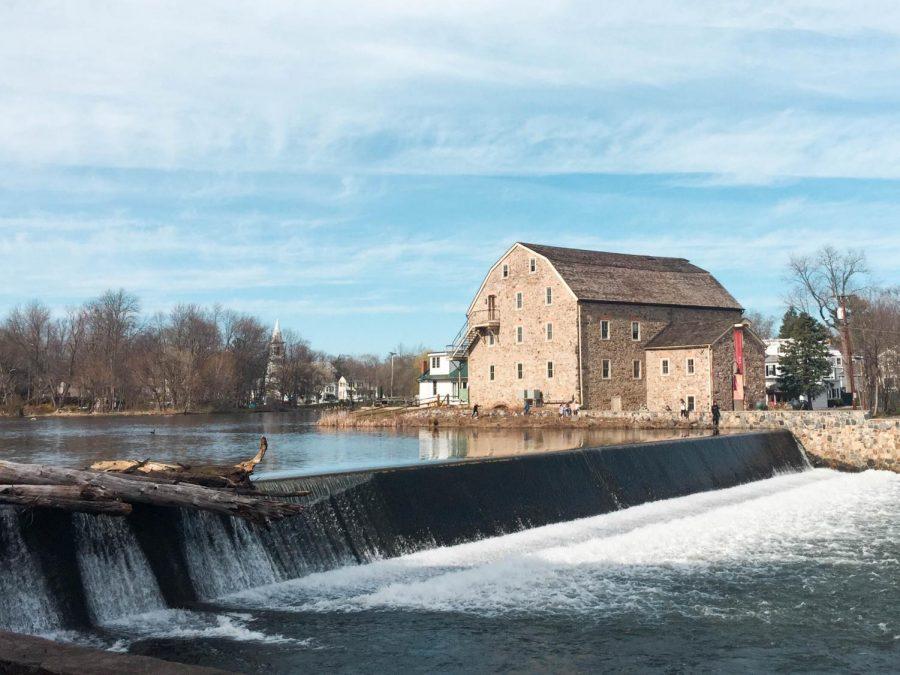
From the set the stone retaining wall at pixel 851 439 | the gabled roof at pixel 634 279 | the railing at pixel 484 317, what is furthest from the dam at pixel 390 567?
the railing at pixel 484 317

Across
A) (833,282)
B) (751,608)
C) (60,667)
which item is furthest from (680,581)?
(833,282)

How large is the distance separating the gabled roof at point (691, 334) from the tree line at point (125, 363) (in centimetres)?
5541

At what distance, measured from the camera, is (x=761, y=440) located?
2600 centimetres

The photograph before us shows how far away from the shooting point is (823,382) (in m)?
61.2

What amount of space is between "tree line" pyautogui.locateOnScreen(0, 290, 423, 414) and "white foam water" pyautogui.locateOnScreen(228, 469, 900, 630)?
78.2 m

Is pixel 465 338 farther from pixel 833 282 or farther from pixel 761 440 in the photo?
pixel 761 440

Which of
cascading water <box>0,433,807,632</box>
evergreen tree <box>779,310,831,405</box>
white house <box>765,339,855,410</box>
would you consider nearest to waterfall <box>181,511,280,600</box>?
cascading water <box>0,433,807,632</box>

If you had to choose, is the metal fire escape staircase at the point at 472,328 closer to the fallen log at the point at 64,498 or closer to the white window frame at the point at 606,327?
the white window frame at the point at 606,327

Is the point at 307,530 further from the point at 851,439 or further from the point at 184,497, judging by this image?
the point at 851,439

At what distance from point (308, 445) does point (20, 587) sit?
28521mm

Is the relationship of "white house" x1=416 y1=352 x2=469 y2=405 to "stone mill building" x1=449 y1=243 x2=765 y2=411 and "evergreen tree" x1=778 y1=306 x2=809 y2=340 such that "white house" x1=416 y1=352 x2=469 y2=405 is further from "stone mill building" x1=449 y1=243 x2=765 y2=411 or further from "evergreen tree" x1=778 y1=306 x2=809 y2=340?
Answer: "evergreen tree" x1=778 y1=306 x2=809 y2=340

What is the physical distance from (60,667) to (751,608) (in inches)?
312

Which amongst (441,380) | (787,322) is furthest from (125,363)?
(787,322)

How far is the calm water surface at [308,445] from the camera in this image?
28.6m
